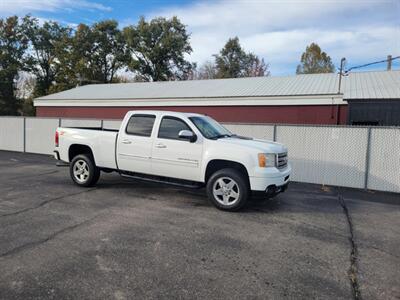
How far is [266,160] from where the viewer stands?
630 cm

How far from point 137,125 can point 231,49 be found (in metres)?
43.5

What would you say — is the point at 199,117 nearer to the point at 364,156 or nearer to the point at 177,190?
the point at 177,190

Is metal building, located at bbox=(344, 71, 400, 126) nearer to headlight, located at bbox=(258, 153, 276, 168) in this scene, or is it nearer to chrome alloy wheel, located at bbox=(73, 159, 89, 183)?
headlight, located at bbox=(258, 153, 276, 168)

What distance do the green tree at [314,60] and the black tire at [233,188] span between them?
4590 cm

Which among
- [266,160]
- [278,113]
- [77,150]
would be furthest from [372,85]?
[77,150]

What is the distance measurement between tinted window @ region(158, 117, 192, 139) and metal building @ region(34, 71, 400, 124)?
1028 cm

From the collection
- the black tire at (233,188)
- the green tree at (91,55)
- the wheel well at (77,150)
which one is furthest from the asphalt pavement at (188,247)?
→ the green tree at (91,55)

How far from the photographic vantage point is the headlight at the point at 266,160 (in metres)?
6.25

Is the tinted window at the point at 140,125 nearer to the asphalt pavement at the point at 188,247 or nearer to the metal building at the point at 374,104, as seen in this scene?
the asphalt pavement at the point at 188,247

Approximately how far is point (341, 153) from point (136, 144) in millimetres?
6267

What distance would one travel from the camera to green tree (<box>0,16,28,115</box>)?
134 feet

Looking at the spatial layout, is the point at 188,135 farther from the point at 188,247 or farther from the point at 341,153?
the point at 341,153

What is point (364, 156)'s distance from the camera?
975cm

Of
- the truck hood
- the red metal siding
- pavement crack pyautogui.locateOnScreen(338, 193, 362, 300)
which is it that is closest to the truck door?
the truck hood
